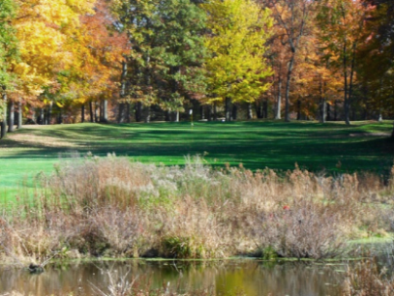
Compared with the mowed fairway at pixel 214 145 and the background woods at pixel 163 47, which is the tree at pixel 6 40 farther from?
the mowed fairway at pixel 214 145

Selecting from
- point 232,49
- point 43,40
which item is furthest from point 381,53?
point 232,49

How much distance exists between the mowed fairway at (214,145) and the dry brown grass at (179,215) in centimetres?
155

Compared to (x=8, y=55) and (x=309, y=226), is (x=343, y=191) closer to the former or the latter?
(x=309, y=226)

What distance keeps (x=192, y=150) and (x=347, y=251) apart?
58.2 feet

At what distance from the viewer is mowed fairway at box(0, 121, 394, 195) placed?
23.9 metres

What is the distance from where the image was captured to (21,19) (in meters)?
25.3

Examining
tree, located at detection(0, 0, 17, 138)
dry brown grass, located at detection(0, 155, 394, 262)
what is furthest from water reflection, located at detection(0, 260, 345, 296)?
tree, located at detection(0, 0, 17, 138)

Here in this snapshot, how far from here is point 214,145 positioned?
33.3m

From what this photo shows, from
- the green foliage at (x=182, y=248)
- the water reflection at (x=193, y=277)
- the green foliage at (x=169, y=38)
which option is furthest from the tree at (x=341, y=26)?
the water reflection at (x=193, y=277)

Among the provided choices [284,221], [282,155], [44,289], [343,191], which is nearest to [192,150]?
[282,155]

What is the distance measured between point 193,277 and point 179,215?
5.94 feet

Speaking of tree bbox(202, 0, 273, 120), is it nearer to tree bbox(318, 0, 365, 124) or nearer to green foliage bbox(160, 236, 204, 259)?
green foliage bbox(160, 236, 204, 259)

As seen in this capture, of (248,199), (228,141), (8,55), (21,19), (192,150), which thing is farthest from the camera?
(228,141)

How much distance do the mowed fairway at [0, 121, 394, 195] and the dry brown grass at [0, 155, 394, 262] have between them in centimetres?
155
